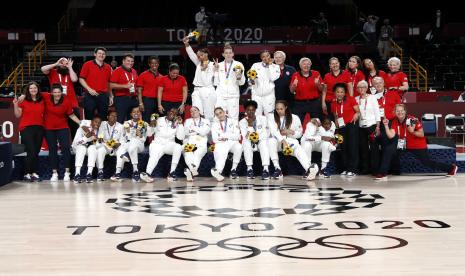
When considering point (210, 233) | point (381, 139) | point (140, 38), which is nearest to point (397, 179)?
point (381, 139)

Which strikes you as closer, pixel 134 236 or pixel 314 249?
pixel 314 249

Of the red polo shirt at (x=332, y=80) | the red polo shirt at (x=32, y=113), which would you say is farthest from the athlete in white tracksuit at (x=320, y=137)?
the red polo shirt at (x=32, y=113)

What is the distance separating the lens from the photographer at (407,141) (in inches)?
438

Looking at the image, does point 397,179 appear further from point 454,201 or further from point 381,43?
point 381,43

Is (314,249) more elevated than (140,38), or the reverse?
(140,38)

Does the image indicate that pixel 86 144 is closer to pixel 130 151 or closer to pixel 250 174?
pixel 130 151

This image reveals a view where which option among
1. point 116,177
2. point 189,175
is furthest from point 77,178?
point 189,175

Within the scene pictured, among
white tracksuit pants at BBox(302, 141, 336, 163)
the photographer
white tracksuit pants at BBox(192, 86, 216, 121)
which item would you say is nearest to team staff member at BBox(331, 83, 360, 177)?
white tracksuit pants at BBox(302, 141, 336, 163)

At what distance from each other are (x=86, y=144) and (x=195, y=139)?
1751mm

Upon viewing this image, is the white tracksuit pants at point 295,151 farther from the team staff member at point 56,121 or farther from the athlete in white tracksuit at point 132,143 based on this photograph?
the team staff member at point 56,121

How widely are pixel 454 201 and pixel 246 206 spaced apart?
259cm

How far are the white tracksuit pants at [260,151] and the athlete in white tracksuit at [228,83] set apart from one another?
0.56 m

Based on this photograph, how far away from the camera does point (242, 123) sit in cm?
1146

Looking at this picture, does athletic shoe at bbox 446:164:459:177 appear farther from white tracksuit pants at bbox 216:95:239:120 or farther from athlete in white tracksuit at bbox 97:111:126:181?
athlete in white tracksuit at bbox 97:111:126:181
